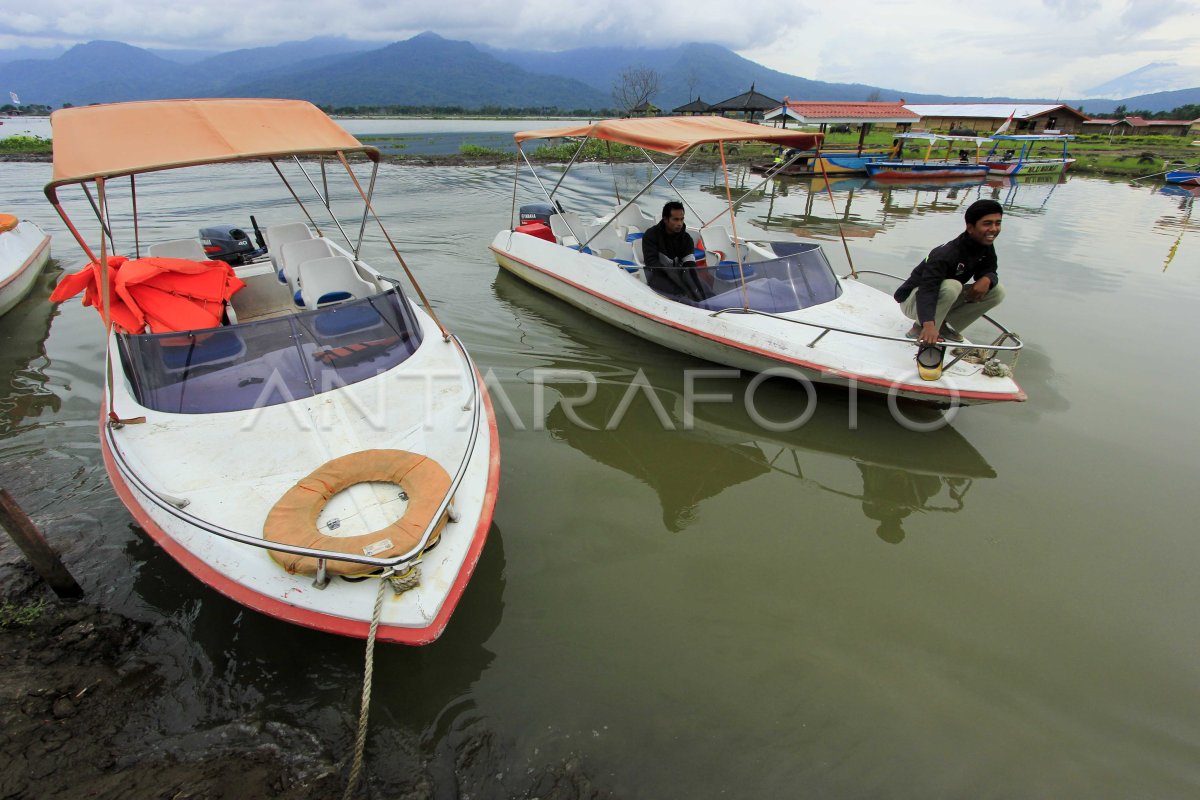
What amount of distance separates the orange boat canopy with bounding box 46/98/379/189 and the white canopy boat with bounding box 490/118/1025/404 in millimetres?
3752

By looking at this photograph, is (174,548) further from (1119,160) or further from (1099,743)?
(1119,160)

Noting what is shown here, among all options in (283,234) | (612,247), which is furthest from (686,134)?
(283,234)

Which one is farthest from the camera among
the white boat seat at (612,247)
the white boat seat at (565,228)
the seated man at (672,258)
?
the white boat seat at (565,228)

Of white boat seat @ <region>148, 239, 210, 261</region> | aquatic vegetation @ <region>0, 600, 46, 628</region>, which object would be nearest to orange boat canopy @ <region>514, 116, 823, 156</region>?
white boat seat @ <region>148, 239, 210, 261</region>

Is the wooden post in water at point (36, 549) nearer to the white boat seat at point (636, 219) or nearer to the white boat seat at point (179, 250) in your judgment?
the white boat seat at point (179, 250)

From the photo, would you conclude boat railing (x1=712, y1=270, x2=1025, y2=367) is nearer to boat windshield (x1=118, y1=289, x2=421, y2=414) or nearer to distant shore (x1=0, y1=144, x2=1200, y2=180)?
boat windshield (x1=118, y1=289, x2=421, y2=414)

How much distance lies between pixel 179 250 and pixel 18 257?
17.0 feet

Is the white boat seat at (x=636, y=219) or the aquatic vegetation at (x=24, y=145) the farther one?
the aquatic vegetation at (x=24, y=145)

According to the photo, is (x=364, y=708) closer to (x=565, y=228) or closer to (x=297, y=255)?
(x=297, y=255)

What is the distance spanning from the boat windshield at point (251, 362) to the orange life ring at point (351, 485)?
3.67 feet

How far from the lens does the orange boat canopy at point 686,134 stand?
6.17m

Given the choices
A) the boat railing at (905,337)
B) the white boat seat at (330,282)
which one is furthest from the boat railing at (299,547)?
the boat railing at (905,337)

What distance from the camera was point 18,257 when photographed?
930 cm

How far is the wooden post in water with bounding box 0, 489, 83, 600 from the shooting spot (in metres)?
3.21
